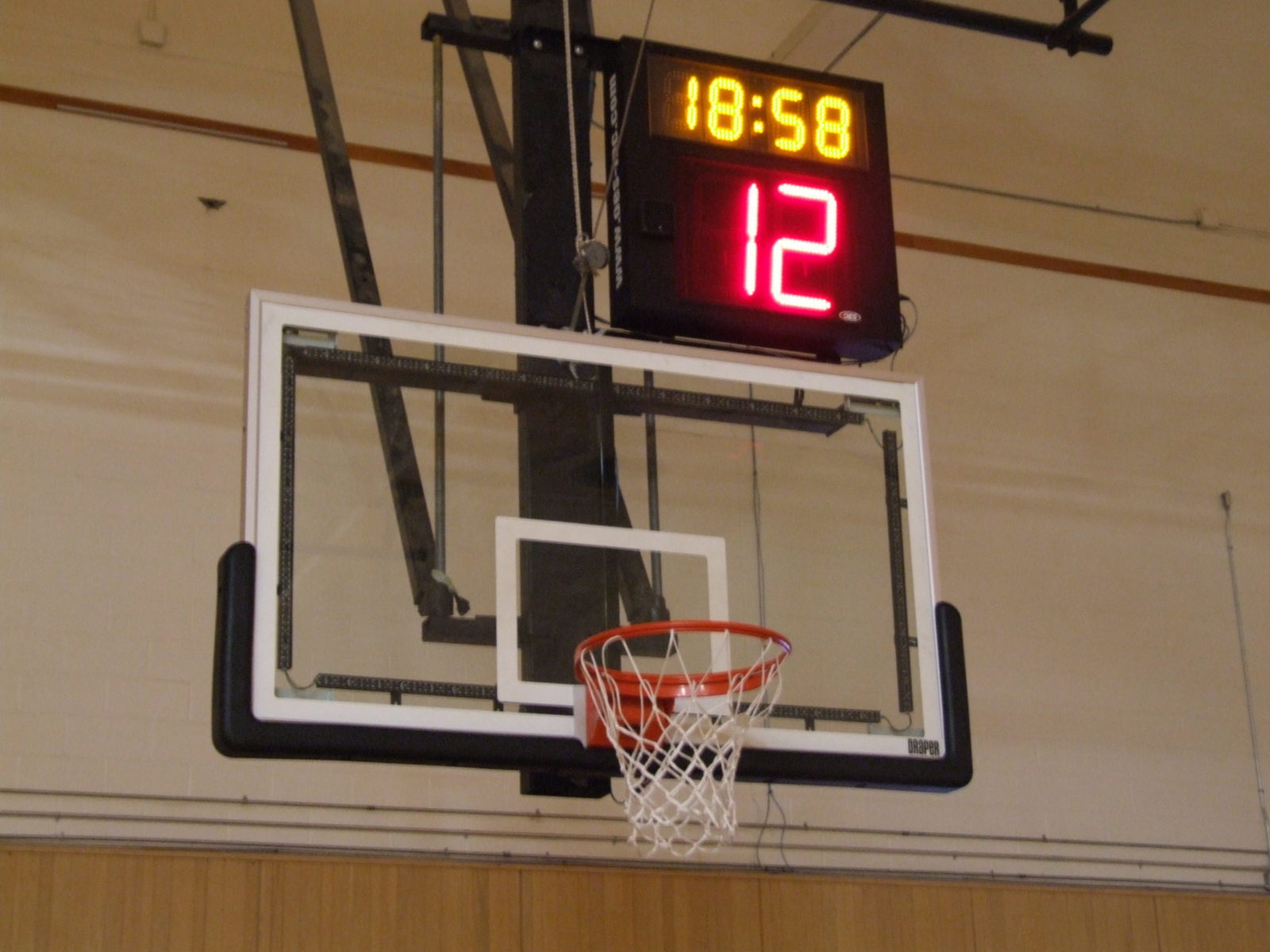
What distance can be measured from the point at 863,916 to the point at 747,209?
3.24 meters

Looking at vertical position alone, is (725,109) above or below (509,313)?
below

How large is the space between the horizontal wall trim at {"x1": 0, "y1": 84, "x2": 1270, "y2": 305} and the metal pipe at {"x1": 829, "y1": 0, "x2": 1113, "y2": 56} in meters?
1.64

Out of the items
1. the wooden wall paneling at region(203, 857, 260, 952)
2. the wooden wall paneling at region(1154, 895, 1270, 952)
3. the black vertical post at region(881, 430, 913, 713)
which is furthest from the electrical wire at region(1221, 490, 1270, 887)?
the wooden wall paneling at region(203, 857, 260, 952)

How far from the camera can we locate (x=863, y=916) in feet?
21.2

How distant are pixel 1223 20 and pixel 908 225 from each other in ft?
5.20

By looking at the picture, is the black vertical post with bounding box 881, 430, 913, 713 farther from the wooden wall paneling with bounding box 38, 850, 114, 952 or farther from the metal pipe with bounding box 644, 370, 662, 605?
the wooden wall paneling with bounding box 38, 850, 114, 952

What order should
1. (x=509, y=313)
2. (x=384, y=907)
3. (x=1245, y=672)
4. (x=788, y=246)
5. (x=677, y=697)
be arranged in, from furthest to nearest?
(x=1245, y=672), (x=509, y=313), (x=384, y=907), (x=788, y=246), (x=677, y=697)

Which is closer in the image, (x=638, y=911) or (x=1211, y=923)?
(x=638, y=911)

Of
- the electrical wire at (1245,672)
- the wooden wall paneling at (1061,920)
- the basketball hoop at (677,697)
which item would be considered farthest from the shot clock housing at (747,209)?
the electrical wire at (1245,672)

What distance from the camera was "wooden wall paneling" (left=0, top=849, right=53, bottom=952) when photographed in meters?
5.27

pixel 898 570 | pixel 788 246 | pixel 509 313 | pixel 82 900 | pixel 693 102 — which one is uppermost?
pixel 509 313

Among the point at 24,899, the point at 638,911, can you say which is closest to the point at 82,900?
the point at 24,899

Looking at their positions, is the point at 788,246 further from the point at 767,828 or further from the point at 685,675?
the point at 767,828

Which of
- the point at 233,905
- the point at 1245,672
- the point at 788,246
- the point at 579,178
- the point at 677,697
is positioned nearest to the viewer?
the point at 677,697
